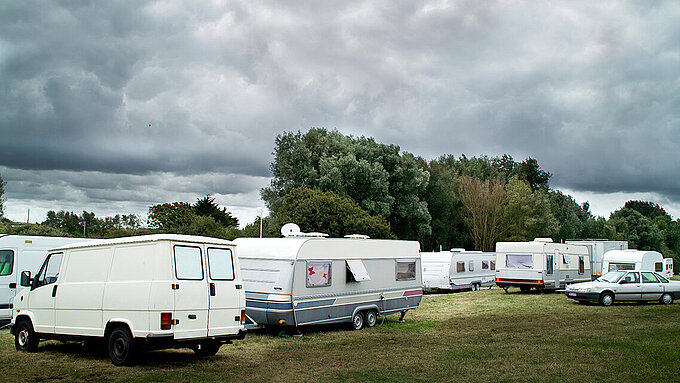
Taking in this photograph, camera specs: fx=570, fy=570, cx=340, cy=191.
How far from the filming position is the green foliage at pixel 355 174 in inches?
1839

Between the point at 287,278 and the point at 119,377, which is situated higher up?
the point at 287,278

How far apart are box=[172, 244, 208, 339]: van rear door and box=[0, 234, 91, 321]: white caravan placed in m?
7.29

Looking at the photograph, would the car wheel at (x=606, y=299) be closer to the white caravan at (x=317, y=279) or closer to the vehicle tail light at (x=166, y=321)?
the white caravan at (x=317, y=279)

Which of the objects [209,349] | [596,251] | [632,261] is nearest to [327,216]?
[596,251]

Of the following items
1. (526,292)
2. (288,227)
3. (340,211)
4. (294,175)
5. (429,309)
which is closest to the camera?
(288,227)

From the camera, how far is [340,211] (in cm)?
3950

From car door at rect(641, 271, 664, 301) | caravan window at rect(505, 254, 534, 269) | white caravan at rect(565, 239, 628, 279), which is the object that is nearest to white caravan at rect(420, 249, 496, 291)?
caravan window at rect(505, 254, 534, 269)

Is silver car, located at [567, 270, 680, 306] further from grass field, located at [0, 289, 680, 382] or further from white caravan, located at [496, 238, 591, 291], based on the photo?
grass field, located at [0, 289, 680, 382]

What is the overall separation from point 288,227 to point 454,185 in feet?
161

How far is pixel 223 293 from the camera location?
11.0 m

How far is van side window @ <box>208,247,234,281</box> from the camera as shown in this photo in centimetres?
1095

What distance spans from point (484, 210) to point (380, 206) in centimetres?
1699

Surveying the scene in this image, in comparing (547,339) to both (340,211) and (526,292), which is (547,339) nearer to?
(526,292)

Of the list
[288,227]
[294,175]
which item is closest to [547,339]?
[288,227]
